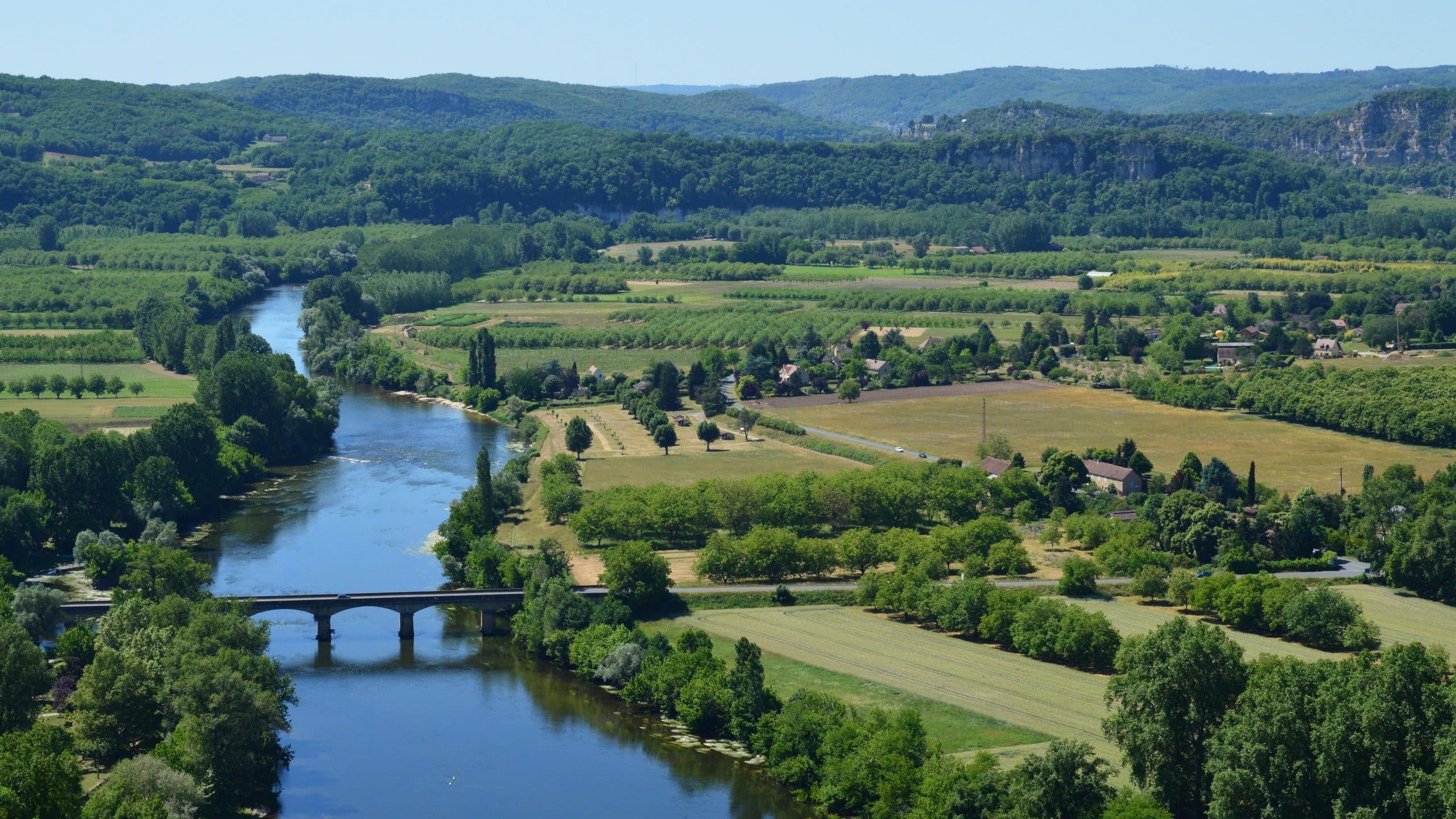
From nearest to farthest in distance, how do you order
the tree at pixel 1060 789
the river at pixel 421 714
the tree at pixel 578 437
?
the tree at pixel 1060 789 < the river at pixel 421 714 < the tree at pixel 578 437

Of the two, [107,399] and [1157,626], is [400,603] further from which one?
[107,399]

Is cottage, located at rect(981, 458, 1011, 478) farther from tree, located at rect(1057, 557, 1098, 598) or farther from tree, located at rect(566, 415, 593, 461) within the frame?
tree, located at rect(566, 415, 593, 461)

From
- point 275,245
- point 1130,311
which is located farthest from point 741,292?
point 275,245

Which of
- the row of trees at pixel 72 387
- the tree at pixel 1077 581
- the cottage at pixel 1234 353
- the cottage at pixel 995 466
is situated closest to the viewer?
the tree at pixel 1077 581

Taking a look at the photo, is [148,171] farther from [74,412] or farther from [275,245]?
[74,412]

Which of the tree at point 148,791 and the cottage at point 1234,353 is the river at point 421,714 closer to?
the tree at point 148,791

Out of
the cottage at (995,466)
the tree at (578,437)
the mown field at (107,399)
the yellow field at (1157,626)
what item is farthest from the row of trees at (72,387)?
the yellow field at (1157,626)
